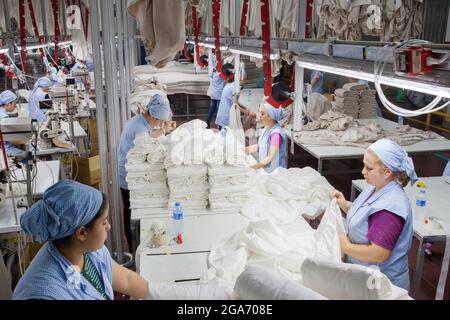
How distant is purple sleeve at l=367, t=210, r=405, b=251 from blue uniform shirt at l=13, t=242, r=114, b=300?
5.57 feet

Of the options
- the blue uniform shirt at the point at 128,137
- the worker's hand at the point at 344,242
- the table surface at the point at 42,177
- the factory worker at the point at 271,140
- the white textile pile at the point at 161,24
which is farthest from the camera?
the factory worker at the point at 271,140

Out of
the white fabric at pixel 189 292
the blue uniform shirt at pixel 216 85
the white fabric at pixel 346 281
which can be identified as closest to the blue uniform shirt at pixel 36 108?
the blue uniform shirt at pixel 216 85

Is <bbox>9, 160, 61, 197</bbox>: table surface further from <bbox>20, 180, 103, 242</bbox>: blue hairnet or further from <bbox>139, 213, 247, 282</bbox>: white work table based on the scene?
<bbox>20, 180, 103, 242</bbox>: blue hairnet

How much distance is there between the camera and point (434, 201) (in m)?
3.97

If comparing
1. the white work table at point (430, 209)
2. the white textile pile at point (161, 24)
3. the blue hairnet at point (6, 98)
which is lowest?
the white work table at point (430, 209)

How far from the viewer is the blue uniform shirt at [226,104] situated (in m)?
7.73

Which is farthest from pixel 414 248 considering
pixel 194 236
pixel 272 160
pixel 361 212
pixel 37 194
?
pixel 37 194

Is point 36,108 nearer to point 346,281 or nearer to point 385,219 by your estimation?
point 385,219

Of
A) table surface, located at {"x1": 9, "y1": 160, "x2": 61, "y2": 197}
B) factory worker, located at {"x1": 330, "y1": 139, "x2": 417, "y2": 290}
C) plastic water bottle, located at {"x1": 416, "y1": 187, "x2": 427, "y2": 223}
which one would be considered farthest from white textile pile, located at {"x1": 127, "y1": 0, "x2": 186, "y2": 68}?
plastic water bottle, located at {"x1": 416, "y1": 187, "x2": 427, "y2": 223}

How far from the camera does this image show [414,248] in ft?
16.3

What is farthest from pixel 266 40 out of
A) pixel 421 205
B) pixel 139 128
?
pixel 421 205

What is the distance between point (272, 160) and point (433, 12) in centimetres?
903

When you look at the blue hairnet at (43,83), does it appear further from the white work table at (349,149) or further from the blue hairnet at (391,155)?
the blue hairnet at (391,155)
